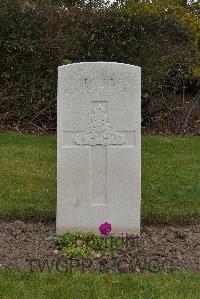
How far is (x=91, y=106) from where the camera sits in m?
5.46

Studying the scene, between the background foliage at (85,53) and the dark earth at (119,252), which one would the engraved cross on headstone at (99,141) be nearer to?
the dark earth at (119,252)

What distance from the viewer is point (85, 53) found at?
12203mm

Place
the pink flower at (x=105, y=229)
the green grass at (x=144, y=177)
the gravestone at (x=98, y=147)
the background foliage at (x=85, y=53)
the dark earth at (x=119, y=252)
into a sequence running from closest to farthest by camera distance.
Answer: the dark earth at (x=119, y=252)
the pink flower at (x=105, y=229)
the gravestone at (x=98, y=147)
the green grass at (x=144, y=177)
the background foliage at (x=85, y=53)

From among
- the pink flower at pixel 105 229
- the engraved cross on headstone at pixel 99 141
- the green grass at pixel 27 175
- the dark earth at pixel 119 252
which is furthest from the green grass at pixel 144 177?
the pink flower at pixel 105 229

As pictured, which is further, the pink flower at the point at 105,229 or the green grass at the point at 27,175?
the green grass at the point at 27,175

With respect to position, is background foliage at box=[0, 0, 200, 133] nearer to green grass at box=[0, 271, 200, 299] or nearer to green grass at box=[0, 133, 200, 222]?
green grass at box=[0, 133, 200, 222]

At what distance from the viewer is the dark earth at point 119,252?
486 centimetres

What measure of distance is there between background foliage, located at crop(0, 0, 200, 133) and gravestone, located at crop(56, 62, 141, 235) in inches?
234

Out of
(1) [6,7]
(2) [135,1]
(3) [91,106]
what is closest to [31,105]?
(1) [6,7]

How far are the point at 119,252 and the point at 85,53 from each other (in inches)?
295

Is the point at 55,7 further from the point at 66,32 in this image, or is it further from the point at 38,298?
the point at 38,298

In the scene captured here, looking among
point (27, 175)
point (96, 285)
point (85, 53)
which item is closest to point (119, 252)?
point (96, 285)

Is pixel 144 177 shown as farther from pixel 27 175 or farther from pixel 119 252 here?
pixel 119 252

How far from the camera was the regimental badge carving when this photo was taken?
215 inches
